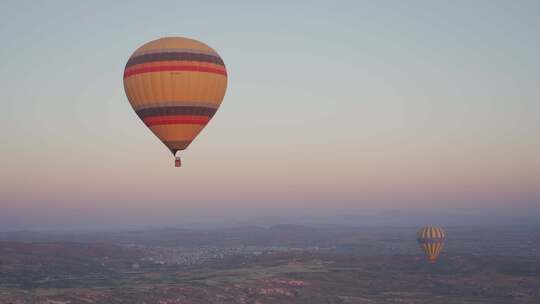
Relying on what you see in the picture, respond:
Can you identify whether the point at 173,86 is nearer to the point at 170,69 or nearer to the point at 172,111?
the point at 170,69

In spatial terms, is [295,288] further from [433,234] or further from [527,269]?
[527,269]

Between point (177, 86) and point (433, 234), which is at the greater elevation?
point (177, 86)

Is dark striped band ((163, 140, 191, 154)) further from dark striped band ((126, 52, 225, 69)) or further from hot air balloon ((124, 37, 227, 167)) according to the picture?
dark striped band ((126, 52, 225, 69))

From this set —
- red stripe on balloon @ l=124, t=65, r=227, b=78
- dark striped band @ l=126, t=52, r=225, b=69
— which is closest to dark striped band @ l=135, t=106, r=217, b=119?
red stripe on balloon @ l=124, t=65, r=227, b=78

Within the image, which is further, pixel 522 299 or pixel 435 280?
pixel 435 280

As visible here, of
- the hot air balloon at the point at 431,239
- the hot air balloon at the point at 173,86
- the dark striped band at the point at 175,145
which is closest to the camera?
the dark striped band at the point at 175,145

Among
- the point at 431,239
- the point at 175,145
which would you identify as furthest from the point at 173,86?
the point at 431,239

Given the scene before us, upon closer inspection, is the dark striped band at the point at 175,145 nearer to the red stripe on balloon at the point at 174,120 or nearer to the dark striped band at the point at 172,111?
the red stripe on balloon at the point at 174,120

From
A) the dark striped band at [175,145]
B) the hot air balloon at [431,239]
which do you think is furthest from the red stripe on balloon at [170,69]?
the hot air balloon at [431,239]

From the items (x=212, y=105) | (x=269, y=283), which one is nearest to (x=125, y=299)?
(x=269, y=283)
